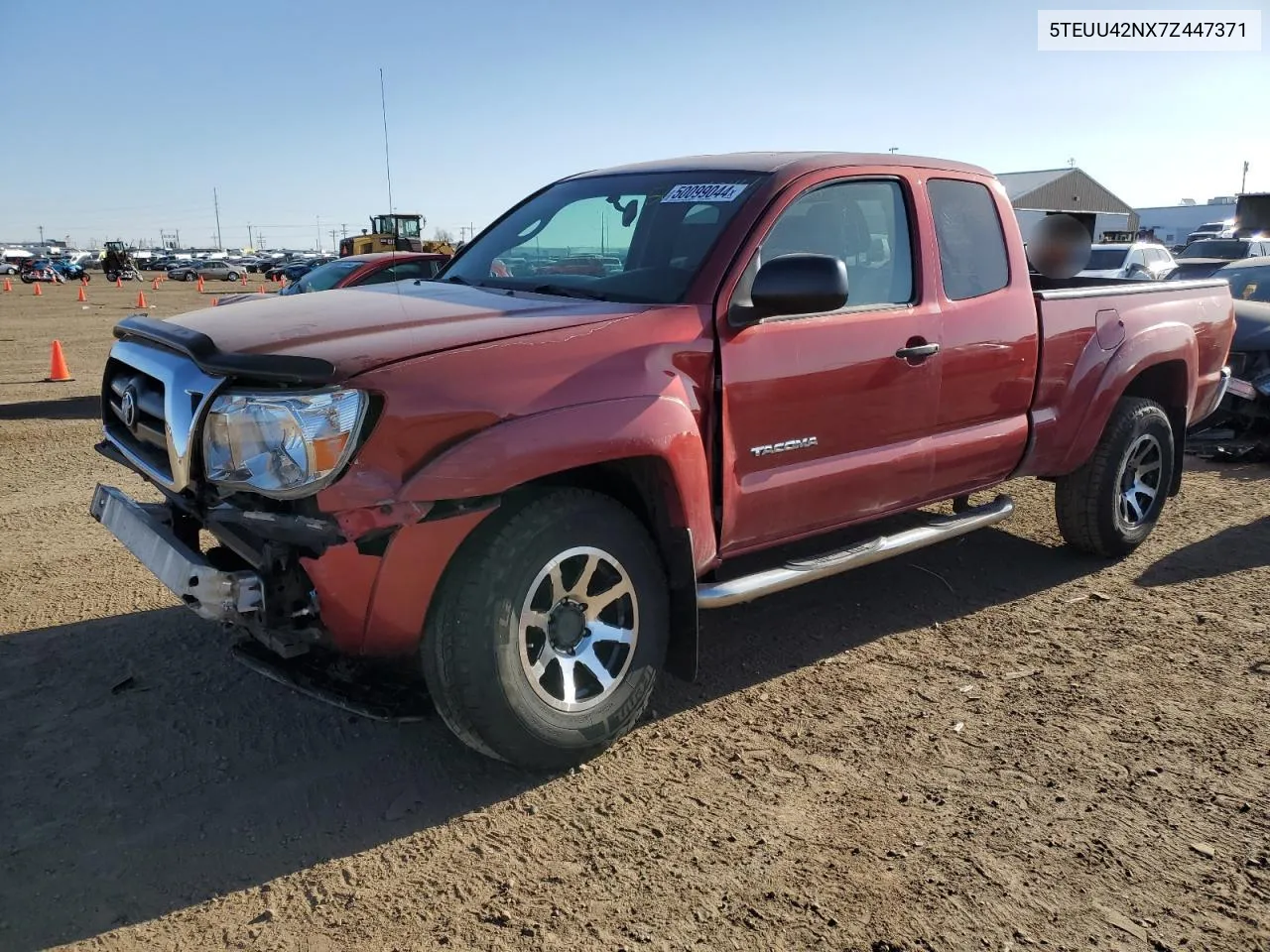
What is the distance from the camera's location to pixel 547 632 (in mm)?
3131

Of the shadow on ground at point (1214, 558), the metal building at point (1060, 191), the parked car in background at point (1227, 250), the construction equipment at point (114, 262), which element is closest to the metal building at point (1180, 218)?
the metal building at point (1060, 191)

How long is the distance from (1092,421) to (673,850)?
335 cm

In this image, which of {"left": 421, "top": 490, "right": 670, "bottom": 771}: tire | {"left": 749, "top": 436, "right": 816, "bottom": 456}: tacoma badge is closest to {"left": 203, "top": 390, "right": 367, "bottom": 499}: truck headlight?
{"left": 421, "top": 490, "right": 670, "bottom": 771}: tire

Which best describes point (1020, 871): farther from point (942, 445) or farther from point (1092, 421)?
point (1092, 421)

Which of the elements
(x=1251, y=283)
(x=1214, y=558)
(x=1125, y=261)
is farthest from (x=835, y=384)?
(x=1125, y=261)

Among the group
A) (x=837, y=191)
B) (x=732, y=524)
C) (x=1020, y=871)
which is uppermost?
(x=837, y=191)

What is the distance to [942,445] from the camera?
4.29 meters

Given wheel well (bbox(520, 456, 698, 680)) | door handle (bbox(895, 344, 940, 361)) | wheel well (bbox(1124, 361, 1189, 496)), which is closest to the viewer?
wheel well (bbox(520, 456, 698, 680))

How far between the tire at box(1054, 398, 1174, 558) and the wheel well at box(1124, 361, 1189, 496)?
98 mm

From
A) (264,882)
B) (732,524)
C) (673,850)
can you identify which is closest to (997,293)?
(732,524)

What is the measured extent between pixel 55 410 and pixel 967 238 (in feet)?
29.5

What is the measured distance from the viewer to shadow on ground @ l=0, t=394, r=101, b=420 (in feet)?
30.7

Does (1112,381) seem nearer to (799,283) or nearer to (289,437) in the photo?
(799,283)

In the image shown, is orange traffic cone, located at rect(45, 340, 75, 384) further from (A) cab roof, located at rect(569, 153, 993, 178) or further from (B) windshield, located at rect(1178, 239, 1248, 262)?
(B) windshield, located at rect(1178, 239, 1248, 262)
